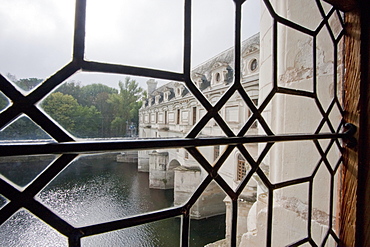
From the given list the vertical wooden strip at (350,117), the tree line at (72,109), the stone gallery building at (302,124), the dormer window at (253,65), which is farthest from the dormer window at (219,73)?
the tree line at (72,109)

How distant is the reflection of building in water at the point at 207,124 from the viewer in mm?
3451

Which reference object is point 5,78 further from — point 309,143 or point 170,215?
point 309,143

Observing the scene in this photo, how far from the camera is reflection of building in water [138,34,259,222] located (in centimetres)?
345

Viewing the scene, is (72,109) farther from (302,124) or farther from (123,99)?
(302,124)

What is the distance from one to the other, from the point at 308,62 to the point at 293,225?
1.81 ft

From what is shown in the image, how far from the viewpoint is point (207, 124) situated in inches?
124

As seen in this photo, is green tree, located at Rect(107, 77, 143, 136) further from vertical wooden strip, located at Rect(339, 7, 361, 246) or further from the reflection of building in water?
vertical wooden strip, located at Rect(339, 7, 361, 246)

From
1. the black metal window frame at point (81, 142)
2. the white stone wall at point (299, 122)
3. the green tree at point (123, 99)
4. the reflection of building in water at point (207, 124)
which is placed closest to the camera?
the black metal window frame at point (81, 142)

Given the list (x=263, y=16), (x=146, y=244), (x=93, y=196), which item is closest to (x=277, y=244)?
(x=263, y=16)

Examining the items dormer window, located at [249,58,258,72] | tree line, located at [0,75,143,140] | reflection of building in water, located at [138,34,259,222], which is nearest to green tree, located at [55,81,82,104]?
tree line, located at [0,75,143,140]

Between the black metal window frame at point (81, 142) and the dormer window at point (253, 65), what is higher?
the dormer window at point (253, 65)

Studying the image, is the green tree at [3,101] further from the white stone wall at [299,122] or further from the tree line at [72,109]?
the white stone wall at [299,122]

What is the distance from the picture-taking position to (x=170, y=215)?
13.6 inches

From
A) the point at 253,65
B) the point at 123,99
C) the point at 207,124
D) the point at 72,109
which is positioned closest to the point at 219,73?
the point at 253,65
